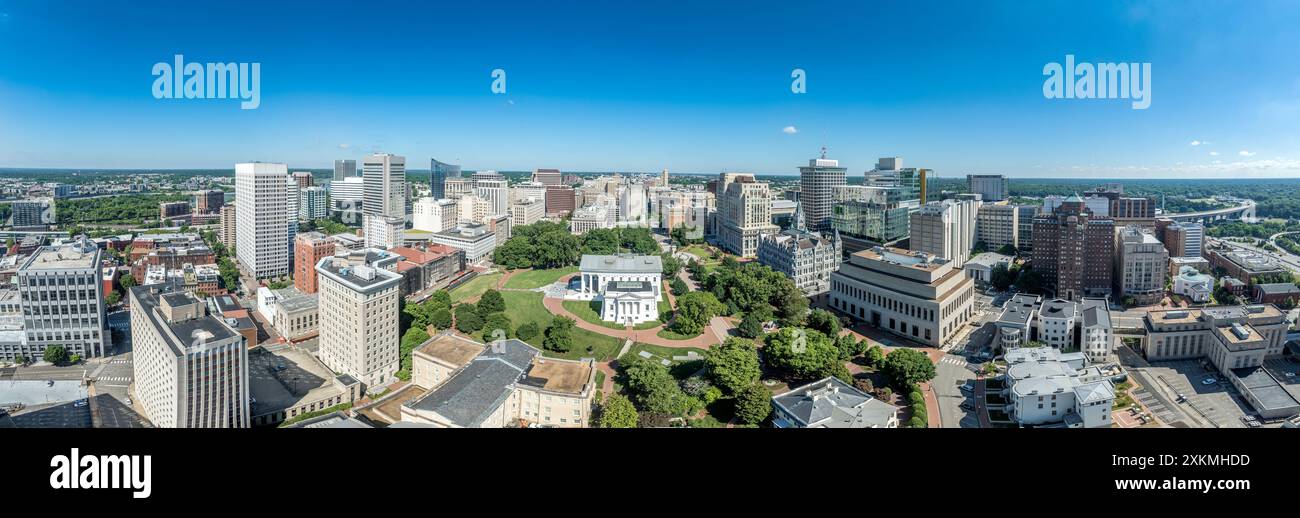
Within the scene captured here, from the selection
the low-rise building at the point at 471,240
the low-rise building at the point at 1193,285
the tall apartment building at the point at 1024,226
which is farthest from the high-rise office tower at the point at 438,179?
the low-rise building at the point at 1193,285

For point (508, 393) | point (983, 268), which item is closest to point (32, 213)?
point (508, 393)

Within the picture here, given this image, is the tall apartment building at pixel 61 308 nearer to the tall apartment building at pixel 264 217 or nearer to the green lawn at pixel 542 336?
the green lawn at pixel 542 336

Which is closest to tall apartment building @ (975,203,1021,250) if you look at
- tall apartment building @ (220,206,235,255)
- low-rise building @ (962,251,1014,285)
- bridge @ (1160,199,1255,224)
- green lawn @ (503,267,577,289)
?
low-rise building @ (962,251,1014,285)

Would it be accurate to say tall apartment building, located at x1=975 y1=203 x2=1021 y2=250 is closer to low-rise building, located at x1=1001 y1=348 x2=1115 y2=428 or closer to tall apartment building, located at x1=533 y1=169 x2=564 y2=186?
low-rise building, located at x1=1001 y1=348 x2=1115 y2=428
